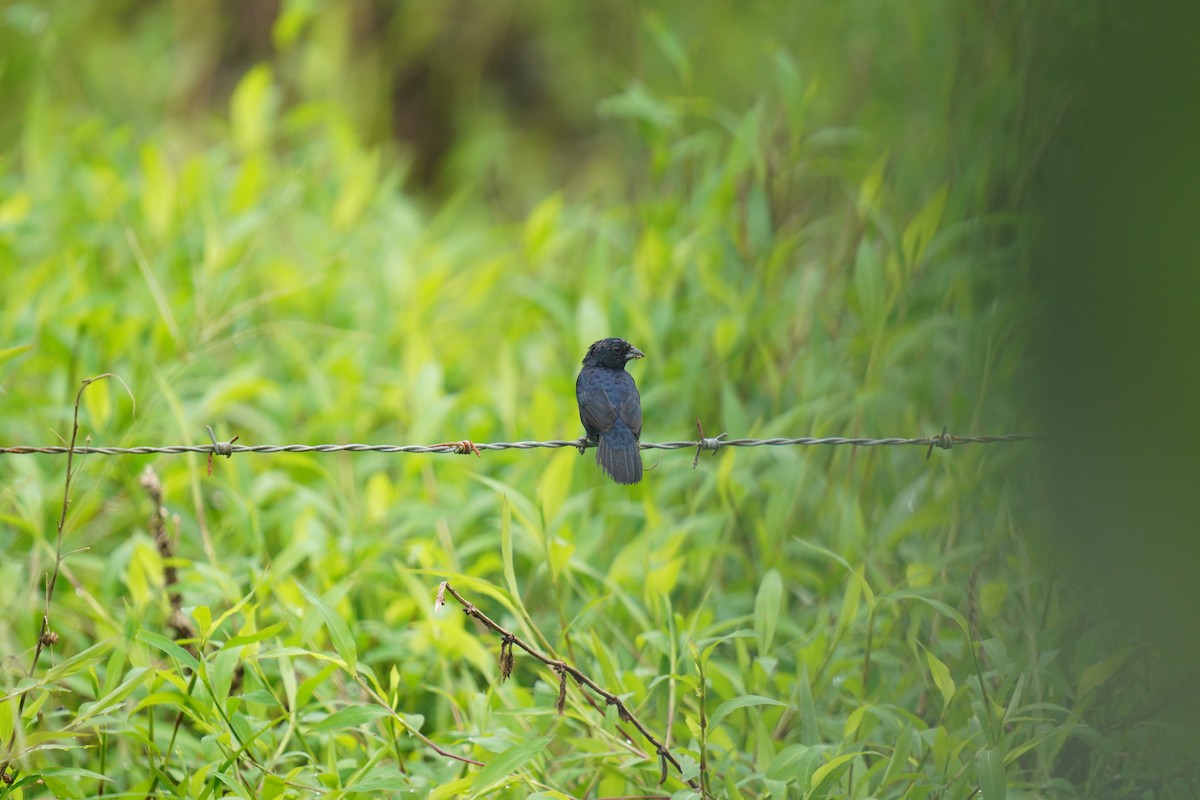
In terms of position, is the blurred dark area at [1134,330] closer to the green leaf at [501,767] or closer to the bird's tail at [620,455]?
the green leaf at [501,767]

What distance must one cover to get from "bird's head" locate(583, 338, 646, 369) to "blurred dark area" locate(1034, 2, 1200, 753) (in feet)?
4.58

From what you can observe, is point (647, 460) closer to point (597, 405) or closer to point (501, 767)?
point (597, 405)

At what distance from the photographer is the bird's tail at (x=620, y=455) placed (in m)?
2.47

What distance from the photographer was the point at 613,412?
99.8 inches

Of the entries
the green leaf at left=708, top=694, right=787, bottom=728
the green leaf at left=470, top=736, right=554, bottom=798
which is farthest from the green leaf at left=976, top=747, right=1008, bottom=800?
the green leaf at left=470, top=736, right=554, bottom=798

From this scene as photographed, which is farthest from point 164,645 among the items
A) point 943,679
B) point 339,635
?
point 943,679

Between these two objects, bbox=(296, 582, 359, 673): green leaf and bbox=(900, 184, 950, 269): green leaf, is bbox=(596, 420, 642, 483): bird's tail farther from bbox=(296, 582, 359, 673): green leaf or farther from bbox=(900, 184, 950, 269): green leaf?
bbox=(900, 184, 950, 269): green leaf

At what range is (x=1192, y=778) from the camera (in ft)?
6.22

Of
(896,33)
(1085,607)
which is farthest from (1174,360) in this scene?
(896,33)

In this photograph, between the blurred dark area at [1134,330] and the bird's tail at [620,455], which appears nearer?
the blurred dark area at [1134,330]

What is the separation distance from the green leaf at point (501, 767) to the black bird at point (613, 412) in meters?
0.79

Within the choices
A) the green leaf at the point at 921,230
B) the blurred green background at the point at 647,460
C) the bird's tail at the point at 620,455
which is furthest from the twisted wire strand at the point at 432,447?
the green leaf at the point at 921,230

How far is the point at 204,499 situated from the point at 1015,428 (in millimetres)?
2473

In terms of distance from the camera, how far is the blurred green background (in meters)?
1.98
